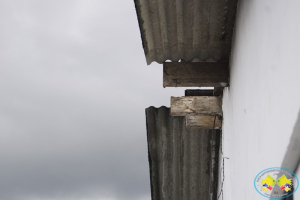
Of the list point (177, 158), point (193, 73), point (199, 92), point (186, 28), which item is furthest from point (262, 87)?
point (177, 158)

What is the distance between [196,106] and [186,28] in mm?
1039

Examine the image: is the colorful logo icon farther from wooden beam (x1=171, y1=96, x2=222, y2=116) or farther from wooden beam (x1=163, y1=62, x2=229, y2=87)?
wooden beam (x1=171, y1=96, x2=222, y2=116)

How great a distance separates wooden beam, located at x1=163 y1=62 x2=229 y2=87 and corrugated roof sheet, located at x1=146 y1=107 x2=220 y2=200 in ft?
2.71

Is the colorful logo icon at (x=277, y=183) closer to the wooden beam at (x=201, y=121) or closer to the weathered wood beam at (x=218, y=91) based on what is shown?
the weathered wood beam at (x=218, y=91)

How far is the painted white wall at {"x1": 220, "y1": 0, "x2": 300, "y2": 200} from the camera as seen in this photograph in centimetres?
155

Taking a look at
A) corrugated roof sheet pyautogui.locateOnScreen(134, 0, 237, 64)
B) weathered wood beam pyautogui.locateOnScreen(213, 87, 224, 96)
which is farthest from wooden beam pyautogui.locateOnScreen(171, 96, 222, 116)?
corrugated roof sheet pyautogui.locateOnScreen(134, 0, 237, 64)

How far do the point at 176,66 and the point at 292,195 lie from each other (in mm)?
2577

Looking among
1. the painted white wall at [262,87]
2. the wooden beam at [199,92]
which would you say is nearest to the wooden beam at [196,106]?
the wooden beam at [199,92]

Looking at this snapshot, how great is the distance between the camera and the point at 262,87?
2133 mm

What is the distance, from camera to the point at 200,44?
388 cm

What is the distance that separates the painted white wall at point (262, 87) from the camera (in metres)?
1.55

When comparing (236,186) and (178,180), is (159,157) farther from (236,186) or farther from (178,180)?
(236,186)

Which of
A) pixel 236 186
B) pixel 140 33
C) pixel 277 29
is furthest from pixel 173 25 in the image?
pixel 277 29

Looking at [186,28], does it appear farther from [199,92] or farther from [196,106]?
[199,92]
